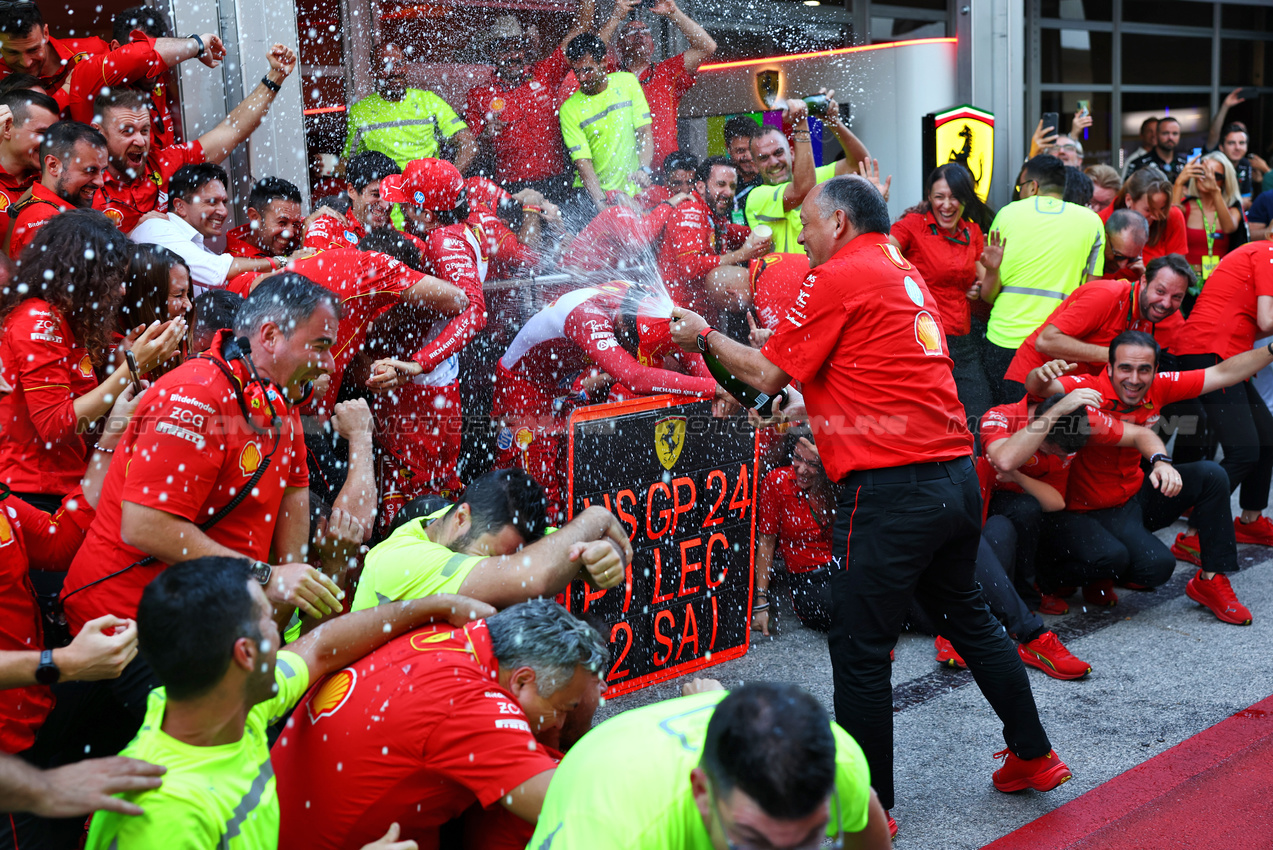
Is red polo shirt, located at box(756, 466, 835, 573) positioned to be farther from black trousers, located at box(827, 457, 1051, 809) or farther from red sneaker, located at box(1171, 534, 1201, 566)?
red sneaker, located at box(1171, 534, 1201, 566)

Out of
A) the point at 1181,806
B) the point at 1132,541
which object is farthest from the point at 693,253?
the point at 1181,806

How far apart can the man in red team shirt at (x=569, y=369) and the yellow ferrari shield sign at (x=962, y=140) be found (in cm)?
409

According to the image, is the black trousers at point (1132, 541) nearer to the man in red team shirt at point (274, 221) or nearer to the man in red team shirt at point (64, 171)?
the man in red team shirt at point (274, 221)

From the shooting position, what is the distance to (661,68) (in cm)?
835

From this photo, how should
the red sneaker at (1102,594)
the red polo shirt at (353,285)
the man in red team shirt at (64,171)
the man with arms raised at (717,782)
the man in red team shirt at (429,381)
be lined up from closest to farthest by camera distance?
the man with arms raised at (717,782)
the man in red team shirt at (64,171)
the red polo shirt at (353,285)
the man in red team shirt at (429,381)
the red sneaker at (1102,594)

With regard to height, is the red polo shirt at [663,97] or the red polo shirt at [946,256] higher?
the red polo shirt at [663,97]

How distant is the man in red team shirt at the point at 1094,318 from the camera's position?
238 inches

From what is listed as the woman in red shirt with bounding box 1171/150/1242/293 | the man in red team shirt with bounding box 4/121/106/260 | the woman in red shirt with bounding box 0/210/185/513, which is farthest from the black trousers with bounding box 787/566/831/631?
the woman in red shirt with bounding box 1171/150/1242/293

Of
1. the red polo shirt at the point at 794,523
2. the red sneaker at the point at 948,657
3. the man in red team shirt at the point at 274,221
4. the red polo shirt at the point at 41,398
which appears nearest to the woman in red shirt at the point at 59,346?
the red polo shirt at the point at 41,398

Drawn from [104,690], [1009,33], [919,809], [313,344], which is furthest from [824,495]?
[1009,33]

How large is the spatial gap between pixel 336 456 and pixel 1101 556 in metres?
3.75

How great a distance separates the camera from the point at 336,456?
459cm

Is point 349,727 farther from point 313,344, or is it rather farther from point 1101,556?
point 1101,556

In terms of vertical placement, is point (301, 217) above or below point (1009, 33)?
below
